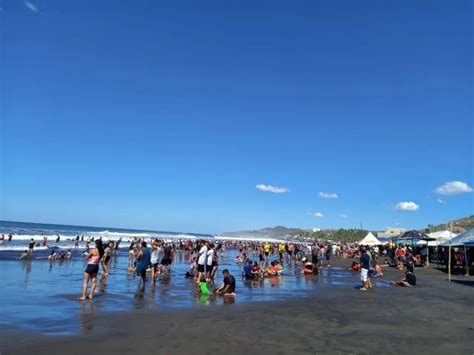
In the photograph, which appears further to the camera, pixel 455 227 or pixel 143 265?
pixel 455 227

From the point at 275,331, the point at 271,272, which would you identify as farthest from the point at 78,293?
the point at 271,272

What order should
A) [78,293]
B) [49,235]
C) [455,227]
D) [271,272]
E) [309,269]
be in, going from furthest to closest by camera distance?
[49,235], [455,227], [309,269], [271,272], [78,293]

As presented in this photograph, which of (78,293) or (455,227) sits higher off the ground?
(455,227)

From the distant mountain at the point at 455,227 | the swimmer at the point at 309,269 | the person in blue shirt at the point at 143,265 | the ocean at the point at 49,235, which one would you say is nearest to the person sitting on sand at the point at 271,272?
the swimmer at the point at 309,269

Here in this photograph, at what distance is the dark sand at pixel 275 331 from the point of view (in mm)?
6457

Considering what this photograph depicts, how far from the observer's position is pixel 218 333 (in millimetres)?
7473

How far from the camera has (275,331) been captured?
7.76 metres

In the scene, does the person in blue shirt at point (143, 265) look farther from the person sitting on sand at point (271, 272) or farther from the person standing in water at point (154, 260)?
the person sitting on sand at point (271, 272)

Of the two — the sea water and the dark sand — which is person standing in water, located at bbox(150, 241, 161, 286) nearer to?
the sea water

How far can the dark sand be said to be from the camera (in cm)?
646

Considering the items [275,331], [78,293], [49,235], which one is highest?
[275,331]

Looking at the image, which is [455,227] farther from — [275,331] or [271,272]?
[275,331]

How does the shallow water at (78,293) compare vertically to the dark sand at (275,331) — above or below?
below

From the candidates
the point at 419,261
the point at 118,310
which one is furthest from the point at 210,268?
the point at 419,261
